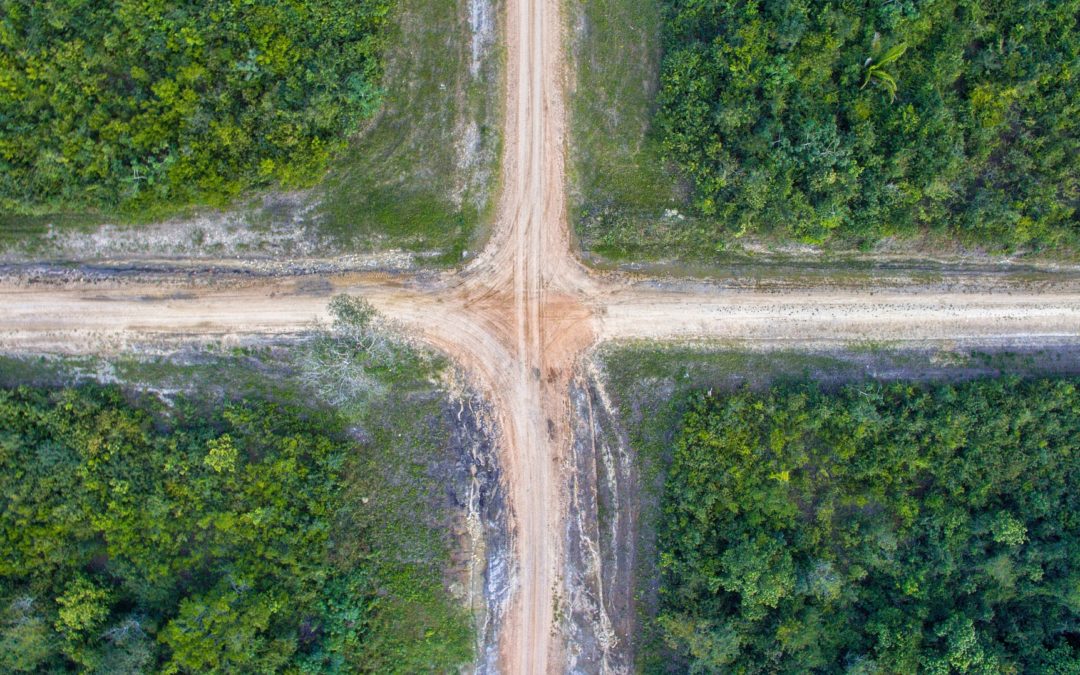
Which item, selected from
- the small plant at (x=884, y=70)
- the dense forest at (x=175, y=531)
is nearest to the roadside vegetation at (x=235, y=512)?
the dense forest at (x=175, y=531)

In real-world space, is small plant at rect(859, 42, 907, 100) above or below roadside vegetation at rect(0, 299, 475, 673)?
above

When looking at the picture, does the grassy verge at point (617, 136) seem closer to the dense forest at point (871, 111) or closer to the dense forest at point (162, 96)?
the dense forest at point (871, 111)

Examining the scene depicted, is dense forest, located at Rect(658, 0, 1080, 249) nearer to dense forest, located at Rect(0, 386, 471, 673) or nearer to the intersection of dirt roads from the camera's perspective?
the intersection of dirt roads

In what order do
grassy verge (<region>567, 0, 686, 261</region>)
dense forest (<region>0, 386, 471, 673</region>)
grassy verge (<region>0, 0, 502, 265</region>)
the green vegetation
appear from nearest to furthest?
dense forest (<region>0, 386, 471, 673</region>), grassy verge (<region>0, 0, 502, 265</region>), the green vegetation, grassy verge (<region>567, 0, 686, 261</region>)

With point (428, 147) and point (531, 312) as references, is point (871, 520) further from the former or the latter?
point (428, 147)

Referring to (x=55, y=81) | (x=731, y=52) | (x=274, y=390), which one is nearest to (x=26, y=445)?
(x=274, y=390)

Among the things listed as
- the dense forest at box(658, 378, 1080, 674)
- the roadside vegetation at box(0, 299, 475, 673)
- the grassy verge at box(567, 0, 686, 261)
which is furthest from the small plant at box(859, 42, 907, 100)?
the roadside vegetation at box(0, 299, 475, 673)
